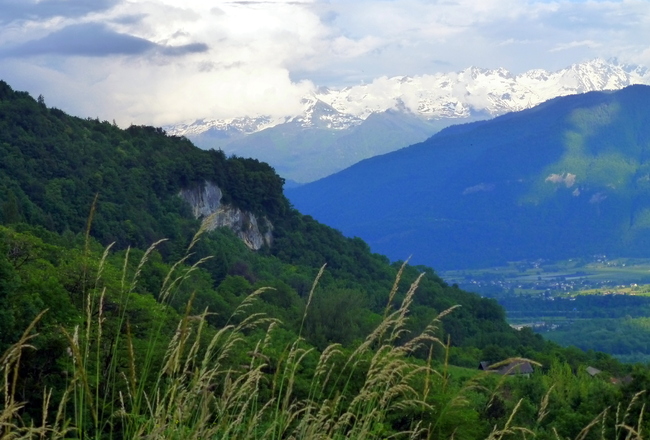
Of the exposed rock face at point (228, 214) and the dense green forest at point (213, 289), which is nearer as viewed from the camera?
the dense green forest at point (213, 289)

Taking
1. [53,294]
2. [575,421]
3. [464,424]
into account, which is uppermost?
[53,294]

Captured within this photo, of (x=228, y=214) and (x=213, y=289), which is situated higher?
(x=228, y=214)

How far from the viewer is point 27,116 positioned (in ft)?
191

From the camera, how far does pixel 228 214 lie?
6488cm

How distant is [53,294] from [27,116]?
45.0m

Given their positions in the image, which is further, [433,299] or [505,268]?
[505,268]

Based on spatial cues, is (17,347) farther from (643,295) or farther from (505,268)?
(505,268)

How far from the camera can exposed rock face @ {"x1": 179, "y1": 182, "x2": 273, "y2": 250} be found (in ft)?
211

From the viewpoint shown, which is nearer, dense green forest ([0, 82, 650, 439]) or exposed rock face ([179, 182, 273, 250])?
dense green forest ([0, 82, 650, 439])

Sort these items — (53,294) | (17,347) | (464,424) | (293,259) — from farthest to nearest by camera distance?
(293,259), (53,294), (464,424), (17,347)

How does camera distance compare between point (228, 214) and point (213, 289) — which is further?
point (228, 214)

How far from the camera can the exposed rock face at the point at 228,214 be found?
6444 cm

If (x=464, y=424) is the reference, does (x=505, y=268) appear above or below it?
below

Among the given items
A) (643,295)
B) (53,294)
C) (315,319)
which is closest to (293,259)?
(315,319)
